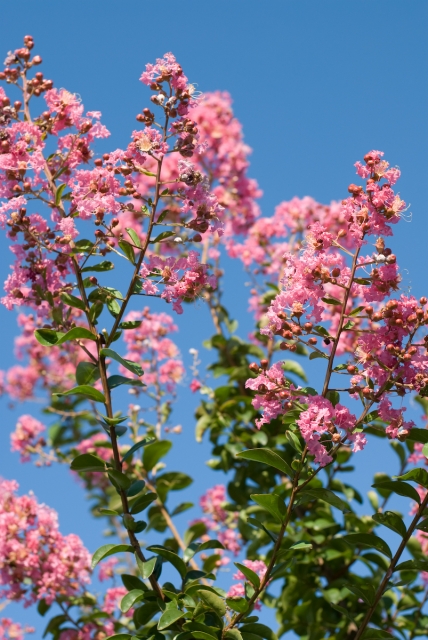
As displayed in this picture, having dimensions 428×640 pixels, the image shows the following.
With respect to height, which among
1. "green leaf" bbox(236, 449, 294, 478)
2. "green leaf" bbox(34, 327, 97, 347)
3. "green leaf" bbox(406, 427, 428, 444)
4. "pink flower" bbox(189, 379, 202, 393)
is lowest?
"green leaf" bbox(236, 449, 294, 478)

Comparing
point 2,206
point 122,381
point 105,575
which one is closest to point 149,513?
point 105,575

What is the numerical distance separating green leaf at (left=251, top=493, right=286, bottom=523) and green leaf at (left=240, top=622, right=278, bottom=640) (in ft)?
0.94

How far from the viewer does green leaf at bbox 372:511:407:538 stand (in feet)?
5.95

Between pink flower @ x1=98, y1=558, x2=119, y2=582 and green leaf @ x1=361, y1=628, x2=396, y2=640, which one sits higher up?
pink flower @ x1=98, y1=558, x2=119, y2=582

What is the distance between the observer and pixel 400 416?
1688 mm

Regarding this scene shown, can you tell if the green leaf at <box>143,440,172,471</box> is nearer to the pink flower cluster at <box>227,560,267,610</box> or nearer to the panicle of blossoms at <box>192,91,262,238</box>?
the pink flower cluster at <box>227,560,267,610</box>

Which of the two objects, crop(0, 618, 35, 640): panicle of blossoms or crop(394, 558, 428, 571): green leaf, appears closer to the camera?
crop(394, 558, 428, 571): green leaf

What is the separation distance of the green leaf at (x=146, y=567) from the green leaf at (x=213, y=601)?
5.2 inches

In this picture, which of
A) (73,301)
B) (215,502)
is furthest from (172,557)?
(215,502)

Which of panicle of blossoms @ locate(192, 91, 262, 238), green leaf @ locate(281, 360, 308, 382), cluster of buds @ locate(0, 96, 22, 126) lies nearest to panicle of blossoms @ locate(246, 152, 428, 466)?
cluster of buds @ locate(0, 96, 22, 126)

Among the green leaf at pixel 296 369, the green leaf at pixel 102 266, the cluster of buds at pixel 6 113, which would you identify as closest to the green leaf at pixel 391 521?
the green leaf at pixel 102 266

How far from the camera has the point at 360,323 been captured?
5.92 feet

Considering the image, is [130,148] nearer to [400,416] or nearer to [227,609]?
[400,416]

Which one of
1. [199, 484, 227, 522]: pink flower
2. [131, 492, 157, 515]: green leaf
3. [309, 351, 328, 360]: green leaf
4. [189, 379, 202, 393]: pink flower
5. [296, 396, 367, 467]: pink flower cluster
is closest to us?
[296, 396, 367, 467]: pink flower cluster
